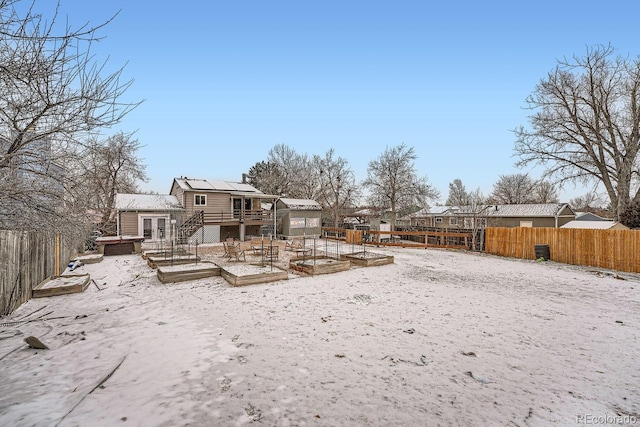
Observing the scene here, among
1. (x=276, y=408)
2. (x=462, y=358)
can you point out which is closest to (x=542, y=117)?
(x=462, y=358)

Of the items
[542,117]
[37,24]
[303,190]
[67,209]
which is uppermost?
[542,117]

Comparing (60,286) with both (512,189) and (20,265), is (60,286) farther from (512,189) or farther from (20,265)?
(512,189)

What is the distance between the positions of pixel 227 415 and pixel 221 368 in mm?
1059

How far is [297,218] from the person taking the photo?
28.0m

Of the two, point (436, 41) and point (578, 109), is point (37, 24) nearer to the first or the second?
point (436, 41)

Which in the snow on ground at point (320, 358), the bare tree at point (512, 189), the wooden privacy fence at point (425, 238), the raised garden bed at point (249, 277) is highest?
the bare tree at point (512, 189)

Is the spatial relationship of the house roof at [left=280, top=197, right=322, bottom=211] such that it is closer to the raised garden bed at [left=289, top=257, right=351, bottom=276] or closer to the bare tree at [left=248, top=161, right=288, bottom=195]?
the bare tree at [left=248, top=161, right=288, bottom=195]

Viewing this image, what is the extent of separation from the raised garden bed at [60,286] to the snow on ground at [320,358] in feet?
1.58

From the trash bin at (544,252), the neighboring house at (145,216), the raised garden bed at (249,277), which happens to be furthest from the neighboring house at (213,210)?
the trash bin at (544,252)

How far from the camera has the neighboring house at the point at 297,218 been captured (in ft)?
90.9

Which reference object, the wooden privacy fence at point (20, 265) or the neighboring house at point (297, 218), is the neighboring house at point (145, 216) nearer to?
the neighboring house at point (297, 218)

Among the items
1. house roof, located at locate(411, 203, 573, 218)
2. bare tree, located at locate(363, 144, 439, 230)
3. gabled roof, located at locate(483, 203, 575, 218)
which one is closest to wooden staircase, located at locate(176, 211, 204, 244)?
bare tree, located at locate(363, 144, 439, 230)

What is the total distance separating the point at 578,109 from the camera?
1831 centimetres

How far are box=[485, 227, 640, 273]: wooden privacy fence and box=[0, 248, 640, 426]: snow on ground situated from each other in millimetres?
5402
